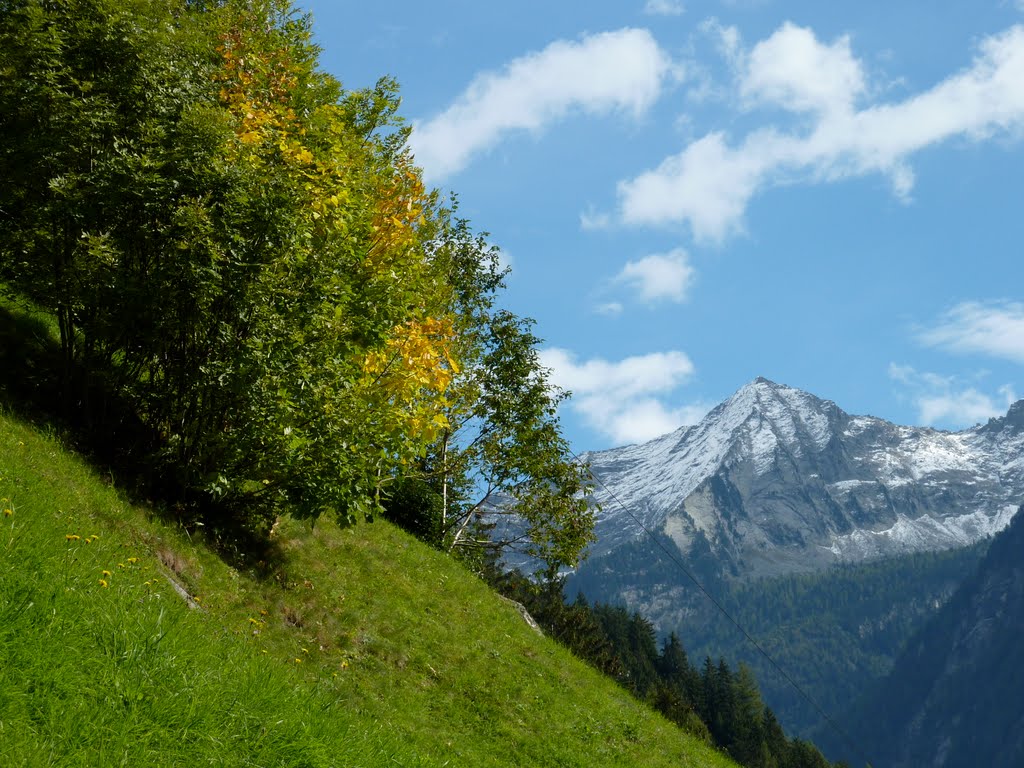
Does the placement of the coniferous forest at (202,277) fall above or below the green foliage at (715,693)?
below

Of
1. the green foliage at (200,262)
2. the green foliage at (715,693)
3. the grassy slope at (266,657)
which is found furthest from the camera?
the green foliage at (715,693)

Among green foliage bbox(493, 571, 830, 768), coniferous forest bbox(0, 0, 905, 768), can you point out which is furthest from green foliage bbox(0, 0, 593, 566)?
green foliage bbox(493, 571, 830, 768)

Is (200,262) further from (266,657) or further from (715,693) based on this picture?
(715,693)

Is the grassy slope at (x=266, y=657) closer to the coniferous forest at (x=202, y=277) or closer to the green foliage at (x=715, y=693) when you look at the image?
the coniferous forest at (x=202, y=277)

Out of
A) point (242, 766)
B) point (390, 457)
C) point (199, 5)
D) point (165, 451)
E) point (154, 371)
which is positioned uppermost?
point (199, 5)

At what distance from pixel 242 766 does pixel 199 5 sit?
2286cm

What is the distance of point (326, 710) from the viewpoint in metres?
8.88

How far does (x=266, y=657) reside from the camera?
1002 cm

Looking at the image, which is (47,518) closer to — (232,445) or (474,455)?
(232,445)

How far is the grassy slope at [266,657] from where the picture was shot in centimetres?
682

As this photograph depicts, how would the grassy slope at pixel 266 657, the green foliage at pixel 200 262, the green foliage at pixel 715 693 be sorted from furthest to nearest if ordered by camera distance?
1. the green foliage at pixel 715 693
2. the green foliage at pixel 200 262
3. the grassy slope at pixel 266 657

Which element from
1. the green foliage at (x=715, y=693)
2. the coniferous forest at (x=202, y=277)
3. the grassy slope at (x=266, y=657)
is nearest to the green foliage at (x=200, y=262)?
the coniferous forest at (x=202, y=277)

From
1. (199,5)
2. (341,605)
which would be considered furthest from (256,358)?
(199,5)

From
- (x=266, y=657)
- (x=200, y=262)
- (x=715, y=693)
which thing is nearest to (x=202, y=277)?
(x=200, y=262)
